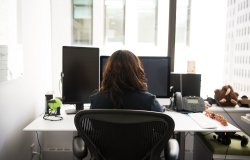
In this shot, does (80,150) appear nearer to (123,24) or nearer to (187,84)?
(187,84)

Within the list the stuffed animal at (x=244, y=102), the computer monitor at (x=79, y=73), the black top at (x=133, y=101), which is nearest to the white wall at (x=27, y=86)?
the computer monitor at (x=79, y=73)

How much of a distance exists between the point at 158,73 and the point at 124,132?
119 centimetres

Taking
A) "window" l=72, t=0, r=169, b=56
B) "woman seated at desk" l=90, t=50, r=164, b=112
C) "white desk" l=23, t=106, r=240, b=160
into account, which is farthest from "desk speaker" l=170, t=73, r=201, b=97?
"woman seated at desk" l=90, t=50, r=164, b=112

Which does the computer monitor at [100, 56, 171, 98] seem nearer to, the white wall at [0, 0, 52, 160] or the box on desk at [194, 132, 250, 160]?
the box on desk at [194, 132, 250, 160]

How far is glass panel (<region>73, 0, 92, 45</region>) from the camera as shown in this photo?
10.3 feet

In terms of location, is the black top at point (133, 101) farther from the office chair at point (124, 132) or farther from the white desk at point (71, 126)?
the white desk at point (71, 126)

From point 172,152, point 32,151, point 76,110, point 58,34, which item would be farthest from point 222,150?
point 58,34

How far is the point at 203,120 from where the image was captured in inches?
80.0

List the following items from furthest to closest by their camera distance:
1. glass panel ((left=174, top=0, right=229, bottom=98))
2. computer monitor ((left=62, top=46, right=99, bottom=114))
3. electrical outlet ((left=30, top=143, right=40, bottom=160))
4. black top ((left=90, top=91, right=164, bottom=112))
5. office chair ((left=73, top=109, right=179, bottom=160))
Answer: glass panel ((left=174, top=0, right=229, bottom=98)), electrical outlet ((left=30, top=143, right=40, bottom=160)), computer monitor ((left=62, top=46, right=99, bottom=114)), black top ((left=90, top=91, right=164, bottom=112)), office chair ((left=73, top=109, right=179, bottom=160))

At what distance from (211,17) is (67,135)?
213cm

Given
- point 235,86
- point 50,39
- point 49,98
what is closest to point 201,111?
point 235,86

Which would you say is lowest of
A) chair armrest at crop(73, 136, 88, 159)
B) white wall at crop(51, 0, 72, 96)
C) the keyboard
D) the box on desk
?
the box on desk

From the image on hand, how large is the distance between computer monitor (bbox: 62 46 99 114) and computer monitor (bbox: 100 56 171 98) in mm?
423

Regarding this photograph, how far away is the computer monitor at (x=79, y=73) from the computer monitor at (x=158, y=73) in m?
0.42
